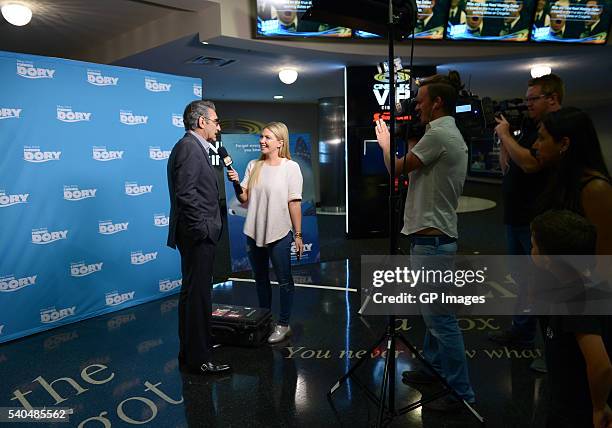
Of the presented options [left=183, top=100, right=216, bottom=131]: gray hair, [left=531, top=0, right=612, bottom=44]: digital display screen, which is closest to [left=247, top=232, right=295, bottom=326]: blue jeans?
[left=183, top=100, right=216, bottom=131]: gray hair

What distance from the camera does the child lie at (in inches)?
47.1

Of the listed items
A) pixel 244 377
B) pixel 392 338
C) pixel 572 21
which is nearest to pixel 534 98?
pixel 392 338

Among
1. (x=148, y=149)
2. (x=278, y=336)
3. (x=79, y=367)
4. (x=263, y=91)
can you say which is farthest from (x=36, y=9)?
(x=263, y=91)

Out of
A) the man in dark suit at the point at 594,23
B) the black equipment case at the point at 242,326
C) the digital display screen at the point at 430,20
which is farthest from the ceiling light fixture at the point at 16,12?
the man in dark suit at the point at 594,23

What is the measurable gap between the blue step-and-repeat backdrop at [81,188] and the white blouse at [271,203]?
1.49 metres

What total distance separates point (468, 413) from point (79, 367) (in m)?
2.29

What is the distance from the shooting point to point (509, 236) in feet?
9.93

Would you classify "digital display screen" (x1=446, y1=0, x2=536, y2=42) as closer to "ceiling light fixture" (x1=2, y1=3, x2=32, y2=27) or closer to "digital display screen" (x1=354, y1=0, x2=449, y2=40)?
"digital display screen" (x1=354, y1=0, x2=449, y2=40)

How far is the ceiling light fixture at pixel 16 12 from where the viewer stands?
4.43 metres

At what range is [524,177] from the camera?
283 centimetres

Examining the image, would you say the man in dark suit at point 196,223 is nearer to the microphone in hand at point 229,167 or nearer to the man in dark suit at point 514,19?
the microphone in hand at point 229,167

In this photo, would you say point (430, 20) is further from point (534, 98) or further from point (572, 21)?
point (534, 98)

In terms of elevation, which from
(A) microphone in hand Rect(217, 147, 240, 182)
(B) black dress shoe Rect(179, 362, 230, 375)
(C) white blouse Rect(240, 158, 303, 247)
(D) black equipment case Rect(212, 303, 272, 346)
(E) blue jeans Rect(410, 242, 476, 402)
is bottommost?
(B) black dress shoe Rect(179, 362, 230, 375)

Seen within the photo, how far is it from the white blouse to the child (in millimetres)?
1881
